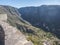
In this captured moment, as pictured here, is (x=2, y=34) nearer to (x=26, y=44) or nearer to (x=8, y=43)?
(x=8, y=43)

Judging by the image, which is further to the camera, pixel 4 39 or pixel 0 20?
pixel 0 20

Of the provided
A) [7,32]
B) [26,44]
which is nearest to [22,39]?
[26,44]

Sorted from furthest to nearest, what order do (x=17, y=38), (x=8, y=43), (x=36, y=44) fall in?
1. (x=36, y=44)
2. (x=17, y=38)
3. (x=8, y=43)

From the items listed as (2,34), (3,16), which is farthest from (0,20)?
(2,34)

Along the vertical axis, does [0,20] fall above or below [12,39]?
above

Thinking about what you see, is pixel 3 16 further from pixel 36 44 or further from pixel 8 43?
pixel 36 44

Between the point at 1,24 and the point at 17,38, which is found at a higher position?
the point at 1,24

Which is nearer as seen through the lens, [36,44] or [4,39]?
[4,39]

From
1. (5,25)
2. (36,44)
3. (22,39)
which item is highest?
(5,25)

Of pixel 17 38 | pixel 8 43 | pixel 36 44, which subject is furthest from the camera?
pixel 36 44
